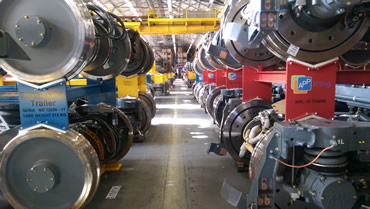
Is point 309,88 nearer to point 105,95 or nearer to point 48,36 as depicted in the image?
point 48,36

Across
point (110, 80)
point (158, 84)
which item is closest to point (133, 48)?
point (110, 80)

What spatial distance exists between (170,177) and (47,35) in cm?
247

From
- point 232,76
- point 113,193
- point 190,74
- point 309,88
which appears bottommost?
point 113,193

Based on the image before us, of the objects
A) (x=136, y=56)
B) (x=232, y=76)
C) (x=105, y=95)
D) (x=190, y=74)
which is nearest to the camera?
(x=105, y=95)

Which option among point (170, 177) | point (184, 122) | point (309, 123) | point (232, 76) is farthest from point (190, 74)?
point (309, 123)

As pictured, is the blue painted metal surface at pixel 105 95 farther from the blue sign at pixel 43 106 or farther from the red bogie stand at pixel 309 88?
the red bogie stand at pixel 309 88

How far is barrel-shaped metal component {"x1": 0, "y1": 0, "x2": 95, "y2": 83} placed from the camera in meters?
2.09

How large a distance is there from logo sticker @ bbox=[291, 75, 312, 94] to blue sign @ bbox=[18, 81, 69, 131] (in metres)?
1.90

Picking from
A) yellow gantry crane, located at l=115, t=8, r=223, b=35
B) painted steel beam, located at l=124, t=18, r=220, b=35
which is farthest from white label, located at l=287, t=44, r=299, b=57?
painted steel beam, located at l=124, t=18, r=220, b=35

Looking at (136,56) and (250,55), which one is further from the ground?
(136,56)

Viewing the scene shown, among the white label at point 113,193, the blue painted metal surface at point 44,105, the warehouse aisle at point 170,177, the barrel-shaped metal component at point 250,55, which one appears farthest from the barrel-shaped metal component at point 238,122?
the blue painted metal surface at point 44,105

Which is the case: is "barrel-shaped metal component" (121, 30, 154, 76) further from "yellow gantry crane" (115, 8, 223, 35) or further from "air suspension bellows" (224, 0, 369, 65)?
"yellow gantry crane" (115, 8, 223, 35)

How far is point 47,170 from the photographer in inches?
88.9

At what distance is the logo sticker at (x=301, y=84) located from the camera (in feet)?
6.71
